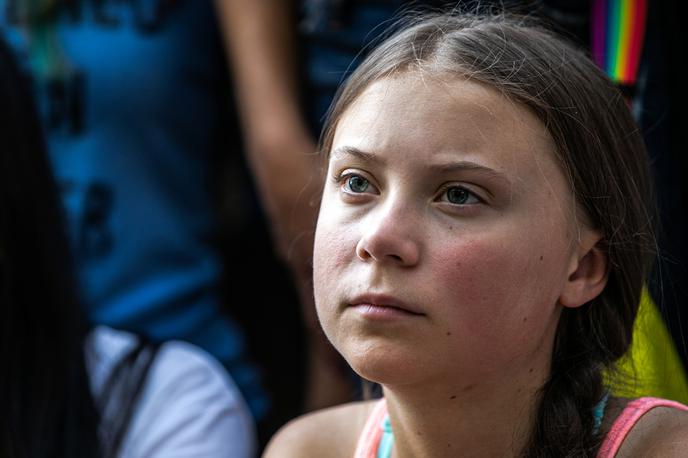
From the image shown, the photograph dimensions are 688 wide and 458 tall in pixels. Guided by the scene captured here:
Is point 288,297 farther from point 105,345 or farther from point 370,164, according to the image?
point 370,164

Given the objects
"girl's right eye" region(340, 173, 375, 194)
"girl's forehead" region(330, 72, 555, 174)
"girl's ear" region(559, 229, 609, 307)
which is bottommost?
"girl's ear" region(559, 229, 609, 307)

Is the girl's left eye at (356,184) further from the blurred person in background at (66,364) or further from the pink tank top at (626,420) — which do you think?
the blurred person in background at (66,364)

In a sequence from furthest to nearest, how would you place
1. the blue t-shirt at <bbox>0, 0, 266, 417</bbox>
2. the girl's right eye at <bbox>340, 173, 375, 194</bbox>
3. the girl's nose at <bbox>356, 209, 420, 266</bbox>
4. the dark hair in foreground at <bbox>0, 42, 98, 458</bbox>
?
1. the blue t-shirt at <bbox>0, 0, 266, 417</bbox>
2. the dark hair in foreground at <bbox>0, 42, 98, 458</bbox>
3. the girl's right eye at <bbox>340, 173, 375, 194</bbox>
4. the girl's nose at <bbox>356, 209, 420, 266</bbox>

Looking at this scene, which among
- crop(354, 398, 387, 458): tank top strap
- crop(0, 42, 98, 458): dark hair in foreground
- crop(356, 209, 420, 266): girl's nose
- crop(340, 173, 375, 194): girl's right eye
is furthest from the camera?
crop(0, 42, 98, 458): dark hair in foreground

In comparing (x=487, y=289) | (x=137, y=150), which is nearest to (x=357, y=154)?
(x=487, y=289)

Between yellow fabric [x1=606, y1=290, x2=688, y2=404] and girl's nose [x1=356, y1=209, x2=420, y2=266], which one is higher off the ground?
girl's nose [x1=356, y1=209, x2=420, y2=266]

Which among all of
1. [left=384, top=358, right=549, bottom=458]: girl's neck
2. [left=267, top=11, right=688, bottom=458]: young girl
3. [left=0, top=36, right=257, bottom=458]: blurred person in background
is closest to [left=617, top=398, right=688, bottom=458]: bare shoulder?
[left=267, top=11, right=688, bottom=458]: young girl

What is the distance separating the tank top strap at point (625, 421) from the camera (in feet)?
4.59

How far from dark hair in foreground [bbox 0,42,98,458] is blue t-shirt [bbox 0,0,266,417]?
287 mm

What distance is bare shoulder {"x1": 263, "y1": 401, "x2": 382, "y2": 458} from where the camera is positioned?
1610 mm

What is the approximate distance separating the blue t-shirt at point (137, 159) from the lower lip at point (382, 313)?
4.20 ft

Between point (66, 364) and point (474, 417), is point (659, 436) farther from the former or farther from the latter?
point (66, 364)

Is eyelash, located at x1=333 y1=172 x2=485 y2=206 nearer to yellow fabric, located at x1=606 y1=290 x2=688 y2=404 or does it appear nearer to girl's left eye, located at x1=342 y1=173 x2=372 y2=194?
girl's left eye, located at x1=342 y1=173 x2=372 y2=194

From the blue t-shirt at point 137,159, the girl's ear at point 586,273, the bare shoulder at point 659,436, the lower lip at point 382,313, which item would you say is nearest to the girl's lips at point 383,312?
the lower lip at point 382,313
